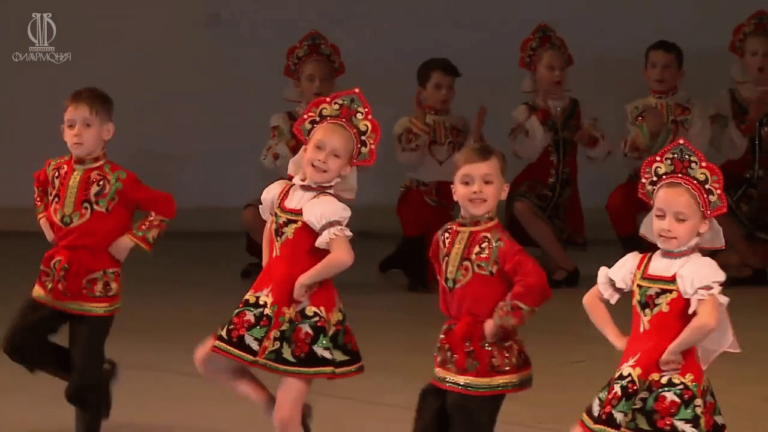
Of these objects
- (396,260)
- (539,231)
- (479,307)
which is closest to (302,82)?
(396,260)

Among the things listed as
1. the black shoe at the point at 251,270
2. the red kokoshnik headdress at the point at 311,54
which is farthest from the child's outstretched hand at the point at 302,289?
the black shoe at the point at 251,270

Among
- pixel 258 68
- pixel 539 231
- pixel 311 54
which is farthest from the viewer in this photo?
pixel 258 68

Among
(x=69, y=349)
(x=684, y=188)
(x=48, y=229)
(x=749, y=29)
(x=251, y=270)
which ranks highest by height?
(x=749, y=29)

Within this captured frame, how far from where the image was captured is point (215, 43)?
7.58 metres

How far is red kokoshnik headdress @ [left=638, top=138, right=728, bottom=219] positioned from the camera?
106 inches

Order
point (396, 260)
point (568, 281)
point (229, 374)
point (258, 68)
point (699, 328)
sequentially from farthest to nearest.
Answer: point (258, 68) → point (396, 260) → point (568, 281) → point (229, 374) → point (699, 328)

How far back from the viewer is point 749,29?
582 cm

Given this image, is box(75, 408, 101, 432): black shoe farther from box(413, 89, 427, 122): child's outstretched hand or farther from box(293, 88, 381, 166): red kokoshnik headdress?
box(413, 89, 427, 122): child's outstretched hand

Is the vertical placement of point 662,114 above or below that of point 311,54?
below

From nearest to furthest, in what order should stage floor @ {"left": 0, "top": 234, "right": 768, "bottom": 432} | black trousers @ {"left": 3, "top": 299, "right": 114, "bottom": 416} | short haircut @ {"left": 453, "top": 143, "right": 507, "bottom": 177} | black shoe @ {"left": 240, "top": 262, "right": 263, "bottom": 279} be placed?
short haircut @ {"left": 453, "top": 143, "right": 507, "bottom": 177} < black trousers @ {"left": 3, "top": 299, "right": 114, "bottom": 416} < stage floor @ {"left": 0, "top": 234, "right": 768, "bottom": 432} < black shoe @ {"left": 240, "top": 262, "right": 263, "bottom": 279}

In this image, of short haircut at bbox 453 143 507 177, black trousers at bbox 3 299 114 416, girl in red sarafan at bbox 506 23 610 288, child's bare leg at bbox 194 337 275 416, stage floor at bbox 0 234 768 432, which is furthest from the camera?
girl in red sarafan at bbox 506 23 610 288

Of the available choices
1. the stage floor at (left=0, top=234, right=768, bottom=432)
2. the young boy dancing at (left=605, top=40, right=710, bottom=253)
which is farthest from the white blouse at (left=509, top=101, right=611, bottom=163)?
the stage floor at (left=0, top=234, right=768, bottom=432)

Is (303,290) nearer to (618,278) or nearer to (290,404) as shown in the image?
(290,404)

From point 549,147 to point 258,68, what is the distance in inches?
101
